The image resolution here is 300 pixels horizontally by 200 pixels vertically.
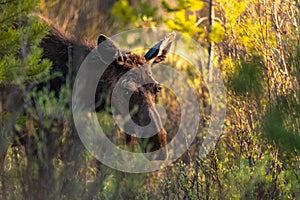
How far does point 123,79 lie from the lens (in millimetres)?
9805

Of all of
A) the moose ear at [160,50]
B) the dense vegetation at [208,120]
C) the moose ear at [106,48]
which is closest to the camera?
the dense vegetation at [208,120]

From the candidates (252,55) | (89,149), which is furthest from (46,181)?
(252,55)

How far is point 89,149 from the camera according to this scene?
6707 mm

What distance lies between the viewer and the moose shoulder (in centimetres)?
935

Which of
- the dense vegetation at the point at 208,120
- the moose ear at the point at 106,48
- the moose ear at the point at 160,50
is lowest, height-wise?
the dense vegetation at the point at 208,120

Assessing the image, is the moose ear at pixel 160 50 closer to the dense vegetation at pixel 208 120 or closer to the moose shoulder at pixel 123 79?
the moose shoulder at pixel 123 79

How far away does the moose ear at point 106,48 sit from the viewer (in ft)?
31.0

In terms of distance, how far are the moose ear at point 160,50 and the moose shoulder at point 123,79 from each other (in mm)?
85

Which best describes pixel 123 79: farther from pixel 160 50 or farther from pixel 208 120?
pixel 208 120

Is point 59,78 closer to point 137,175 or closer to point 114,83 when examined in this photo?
point 114,83

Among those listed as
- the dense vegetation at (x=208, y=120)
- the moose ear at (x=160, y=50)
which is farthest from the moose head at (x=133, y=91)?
the dense vegetation at (x=208, y=120)

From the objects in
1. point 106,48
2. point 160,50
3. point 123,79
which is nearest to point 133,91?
point 123,79

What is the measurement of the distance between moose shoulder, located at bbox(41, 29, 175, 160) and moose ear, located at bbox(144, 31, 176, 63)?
85mm

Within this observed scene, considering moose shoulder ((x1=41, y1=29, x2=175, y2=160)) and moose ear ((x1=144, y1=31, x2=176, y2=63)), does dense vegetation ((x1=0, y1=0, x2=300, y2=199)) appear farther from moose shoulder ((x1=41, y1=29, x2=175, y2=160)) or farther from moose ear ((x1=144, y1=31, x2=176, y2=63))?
moose ear ((x1=144, y1=31, x2=176, y2=63))
